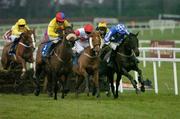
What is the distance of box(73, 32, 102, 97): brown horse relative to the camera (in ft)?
48.5

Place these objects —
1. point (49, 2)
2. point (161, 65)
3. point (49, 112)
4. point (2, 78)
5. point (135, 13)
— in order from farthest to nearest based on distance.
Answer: point (135, 13) < point (49, 2) < point (161, 65) < point (2, 78) < point (49, 112)

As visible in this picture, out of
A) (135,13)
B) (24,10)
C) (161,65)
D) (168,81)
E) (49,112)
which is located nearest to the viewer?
(49,112)

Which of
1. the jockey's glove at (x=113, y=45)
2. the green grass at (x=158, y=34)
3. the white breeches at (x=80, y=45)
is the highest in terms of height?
the green grass at (x=158, y=34)

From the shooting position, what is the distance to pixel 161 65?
24188mm

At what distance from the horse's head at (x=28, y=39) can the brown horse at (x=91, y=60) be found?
178 centimetres

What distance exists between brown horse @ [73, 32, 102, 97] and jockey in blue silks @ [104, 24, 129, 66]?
384 mm

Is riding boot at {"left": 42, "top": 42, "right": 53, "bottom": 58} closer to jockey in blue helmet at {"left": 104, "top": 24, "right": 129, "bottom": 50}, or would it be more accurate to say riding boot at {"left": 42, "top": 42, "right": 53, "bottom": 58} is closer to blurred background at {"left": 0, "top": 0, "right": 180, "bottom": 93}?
jockey in blue helmet at {"left": 104, "top": 24, "right": 129, "bottom": 50}

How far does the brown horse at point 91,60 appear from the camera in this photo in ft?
48.5

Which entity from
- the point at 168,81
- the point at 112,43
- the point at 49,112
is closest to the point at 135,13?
the point at 168,81

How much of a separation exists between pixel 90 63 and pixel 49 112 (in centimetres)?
399

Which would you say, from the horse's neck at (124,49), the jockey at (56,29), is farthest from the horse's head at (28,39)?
the horse's neck at (124,49)

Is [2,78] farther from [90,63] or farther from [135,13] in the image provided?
[135,13]

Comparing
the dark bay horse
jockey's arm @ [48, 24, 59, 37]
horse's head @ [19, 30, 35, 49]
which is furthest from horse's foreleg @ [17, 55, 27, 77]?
the dark bay horse

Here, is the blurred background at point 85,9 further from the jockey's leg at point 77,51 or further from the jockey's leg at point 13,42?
the jockey's leg at point 77,51
